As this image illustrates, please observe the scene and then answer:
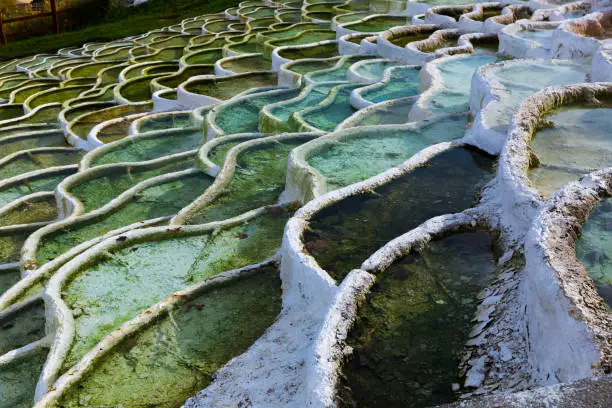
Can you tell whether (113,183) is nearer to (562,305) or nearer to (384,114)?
(384,114)

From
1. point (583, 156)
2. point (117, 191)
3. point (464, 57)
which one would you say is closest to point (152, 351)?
point (583, 156)

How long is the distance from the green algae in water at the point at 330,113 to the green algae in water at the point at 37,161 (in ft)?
8.46

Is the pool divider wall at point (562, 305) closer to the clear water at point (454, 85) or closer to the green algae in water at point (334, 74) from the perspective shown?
the clear water at point (454, 85)

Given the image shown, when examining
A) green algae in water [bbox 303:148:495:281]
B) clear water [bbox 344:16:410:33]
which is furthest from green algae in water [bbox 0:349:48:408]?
clear water [bbox 344:16:410:33]

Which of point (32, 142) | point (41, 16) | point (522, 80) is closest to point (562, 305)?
point (522, 80)

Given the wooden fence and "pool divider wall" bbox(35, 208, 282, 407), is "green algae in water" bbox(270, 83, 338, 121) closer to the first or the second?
"pool divider wall" bbox(35, 208, 282, 407)

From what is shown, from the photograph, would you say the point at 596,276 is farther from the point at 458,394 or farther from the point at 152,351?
the point at 152,351

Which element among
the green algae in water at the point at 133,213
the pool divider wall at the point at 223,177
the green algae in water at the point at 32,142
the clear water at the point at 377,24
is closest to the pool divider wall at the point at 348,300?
the pool divider wall at the point at 223,177

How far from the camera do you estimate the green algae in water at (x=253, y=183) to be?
3740 mm

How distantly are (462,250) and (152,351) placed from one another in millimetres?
1201

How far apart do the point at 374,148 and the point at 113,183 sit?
7.00 feet

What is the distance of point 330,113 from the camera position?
16.8ft

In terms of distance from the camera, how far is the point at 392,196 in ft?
9.30

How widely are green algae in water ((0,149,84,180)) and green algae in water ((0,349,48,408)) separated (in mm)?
3637
